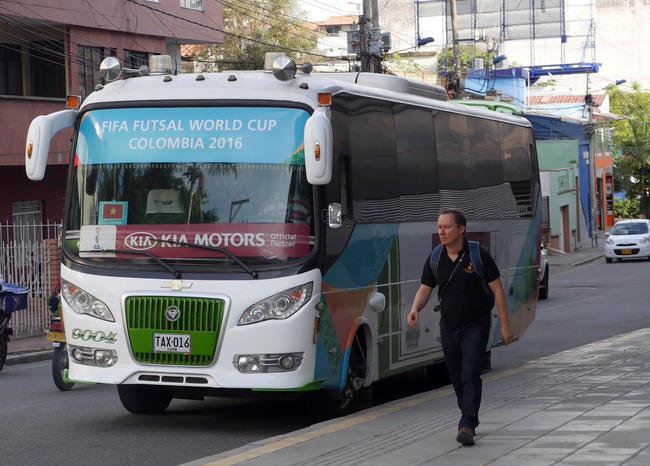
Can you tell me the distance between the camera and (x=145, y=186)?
10625 millimetres

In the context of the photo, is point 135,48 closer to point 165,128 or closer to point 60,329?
point 60,329

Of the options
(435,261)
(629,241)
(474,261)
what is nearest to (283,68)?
(435,261)

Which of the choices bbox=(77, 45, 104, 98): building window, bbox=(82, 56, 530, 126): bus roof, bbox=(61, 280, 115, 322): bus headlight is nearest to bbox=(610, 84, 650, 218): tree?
bbox=(77, 45, 104, 98): building window

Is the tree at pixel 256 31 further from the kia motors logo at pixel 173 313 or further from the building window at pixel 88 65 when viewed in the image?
the kia motors logo at pixel 173 313

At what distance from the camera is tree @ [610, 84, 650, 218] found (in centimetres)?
8362

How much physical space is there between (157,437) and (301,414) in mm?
1923

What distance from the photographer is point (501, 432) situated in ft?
29.5

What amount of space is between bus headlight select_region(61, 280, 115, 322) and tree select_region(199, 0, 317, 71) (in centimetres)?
4959

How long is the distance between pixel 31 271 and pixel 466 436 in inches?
676

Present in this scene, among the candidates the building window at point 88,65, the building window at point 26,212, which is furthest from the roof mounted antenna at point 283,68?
the building window at point 88,65

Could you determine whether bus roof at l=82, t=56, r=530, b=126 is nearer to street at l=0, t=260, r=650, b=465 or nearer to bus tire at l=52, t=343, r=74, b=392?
street at l=0, t=260, r=650, b=465

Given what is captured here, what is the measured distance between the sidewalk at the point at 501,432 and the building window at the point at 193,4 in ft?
90.2

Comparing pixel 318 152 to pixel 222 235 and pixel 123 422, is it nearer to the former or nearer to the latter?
pixel 222 235

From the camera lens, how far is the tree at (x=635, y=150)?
83625 mm
